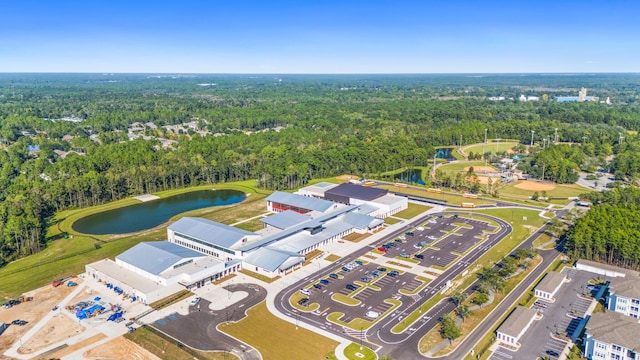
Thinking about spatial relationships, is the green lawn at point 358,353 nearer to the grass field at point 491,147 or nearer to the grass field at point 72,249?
the grass field at point 72,249

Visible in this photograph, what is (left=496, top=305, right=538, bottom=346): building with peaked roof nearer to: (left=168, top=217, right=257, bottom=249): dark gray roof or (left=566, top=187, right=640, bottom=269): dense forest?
(left=566, top=187, right=640, bottom=269): dense forest

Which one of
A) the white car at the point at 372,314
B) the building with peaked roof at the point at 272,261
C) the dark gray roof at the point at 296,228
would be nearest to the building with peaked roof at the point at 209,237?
the dark gray roof at the point at 296,228

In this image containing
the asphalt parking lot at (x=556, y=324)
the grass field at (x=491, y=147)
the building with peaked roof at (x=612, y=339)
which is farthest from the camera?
the grass field at (x=491, y=147)

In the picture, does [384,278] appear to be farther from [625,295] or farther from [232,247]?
[625,295]

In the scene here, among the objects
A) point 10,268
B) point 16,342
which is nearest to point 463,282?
point 16,342

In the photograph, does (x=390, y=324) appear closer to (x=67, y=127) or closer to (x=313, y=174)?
(x=313, y=174)

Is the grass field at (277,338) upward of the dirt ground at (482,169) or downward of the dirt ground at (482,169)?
downward

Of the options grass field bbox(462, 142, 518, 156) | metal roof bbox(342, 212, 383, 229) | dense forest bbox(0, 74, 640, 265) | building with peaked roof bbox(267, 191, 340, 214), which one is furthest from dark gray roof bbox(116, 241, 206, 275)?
grass field bbox(462, 142, 518, 156)
